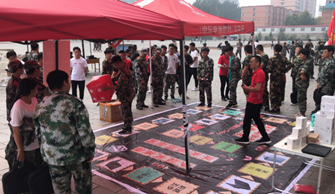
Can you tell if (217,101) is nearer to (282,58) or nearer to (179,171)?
(282,58)

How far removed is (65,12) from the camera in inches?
108

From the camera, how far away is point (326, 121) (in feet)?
12.1

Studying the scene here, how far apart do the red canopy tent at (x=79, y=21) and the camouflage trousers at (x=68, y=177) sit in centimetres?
134

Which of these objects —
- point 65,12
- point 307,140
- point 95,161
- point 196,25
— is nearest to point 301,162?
point 307,140

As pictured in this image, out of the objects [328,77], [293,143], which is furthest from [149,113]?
[293,143]

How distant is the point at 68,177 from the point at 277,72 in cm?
645

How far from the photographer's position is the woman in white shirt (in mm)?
2881

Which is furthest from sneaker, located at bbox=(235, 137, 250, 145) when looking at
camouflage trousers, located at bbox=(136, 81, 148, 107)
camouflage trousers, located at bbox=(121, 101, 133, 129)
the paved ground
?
camouflage trousers, located at bbox=(136, 81, 148, 107)

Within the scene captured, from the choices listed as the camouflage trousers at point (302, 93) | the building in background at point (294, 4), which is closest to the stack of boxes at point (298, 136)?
the camouflage trousers at point (302, 93)

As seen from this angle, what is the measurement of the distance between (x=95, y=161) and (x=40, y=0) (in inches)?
106

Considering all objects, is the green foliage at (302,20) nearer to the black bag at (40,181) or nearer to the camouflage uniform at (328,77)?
the camouflage uniform at (328,77)

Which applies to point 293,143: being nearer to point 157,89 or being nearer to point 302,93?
point 302,93

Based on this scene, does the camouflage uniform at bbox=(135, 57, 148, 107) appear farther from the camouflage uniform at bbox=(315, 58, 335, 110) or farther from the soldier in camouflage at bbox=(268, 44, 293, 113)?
the camouflage uniform at bbox=(315, 58, 335, 110)

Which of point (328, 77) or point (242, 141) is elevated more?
point (328, 77)
